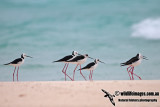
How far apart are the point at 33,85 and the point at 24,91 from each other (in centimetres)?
97

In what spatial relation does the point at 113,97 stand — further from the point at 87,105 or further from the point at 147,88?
the point at 147,88

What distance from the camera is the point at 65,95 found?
9211mm

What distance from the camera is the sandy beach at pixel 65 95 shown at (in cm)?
870

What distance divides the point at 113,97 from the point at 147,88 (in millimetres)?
2068

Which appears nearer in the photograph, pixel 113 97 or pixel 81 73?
pixel 113 97

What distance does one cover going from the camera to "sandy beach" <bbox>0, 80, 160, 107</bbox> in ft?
28.5

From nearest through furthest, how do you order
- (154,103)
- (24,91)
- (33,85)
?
(154,103) → (24,91) → (33,85)

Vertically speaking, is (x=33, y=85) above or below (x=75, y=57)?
below

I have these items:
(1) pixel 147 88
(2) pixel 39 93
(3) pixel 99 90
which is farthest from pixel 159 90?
(2) pixel 39 93

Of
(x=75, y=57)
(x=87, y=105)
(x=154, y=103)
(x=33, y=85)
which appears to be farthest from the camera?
(x=75, y=57)

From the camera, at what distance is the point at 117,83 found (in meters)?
11.2

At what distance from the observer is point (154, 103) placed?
916cm

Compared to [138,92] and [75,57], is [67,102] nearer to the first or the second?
[138,92]

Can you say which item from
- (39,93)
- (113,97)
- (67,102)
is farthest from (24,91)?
(113,97)
